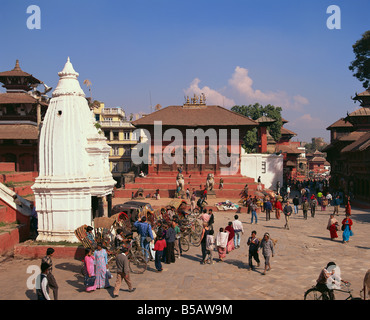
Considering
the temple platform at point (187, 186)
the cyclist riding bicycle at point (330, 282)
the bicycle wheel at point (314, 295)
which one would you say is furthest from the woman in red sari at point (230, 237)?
the temple platform at point (187, 186)

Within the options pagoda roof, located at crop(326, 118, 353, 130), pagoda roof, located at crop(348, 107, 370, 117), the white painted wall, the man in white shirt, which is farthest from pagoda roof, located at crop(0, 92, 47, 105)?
pagoda roof, located at crop(326, 118, 353, 130)

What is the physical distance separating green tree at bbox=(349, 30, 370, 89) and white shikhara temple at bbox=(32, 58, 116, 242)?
4318 centimetres

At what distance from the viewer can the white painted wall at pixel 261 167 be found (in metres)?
39.5

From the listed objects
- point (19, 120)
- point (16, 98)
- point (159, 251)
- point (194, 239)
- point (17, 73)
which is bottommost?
point (194, 239)

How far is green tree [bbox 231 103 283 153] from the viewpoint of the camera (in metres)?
54.0

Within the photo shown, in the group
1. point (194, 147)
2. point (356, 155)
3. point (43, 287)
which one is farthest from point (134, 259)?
point (356, 155)

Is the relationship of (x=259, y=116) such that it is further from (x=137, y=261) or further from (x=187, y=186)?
(x=137, y=261)

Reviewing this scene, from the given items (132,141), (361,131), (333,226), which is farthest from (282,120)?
(333,226)

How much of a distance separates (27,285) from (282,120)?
59.1m

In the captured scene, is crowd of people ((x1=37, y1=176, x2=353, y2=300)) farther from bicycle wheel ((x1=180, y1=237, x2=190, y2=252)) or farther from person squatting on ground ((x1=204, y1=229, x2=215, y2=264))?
bicycle wheel ((x1=180, y1=237, x2=190, y2=252))

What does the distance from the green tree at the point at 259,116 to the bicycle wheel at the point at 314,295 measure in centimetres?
4585

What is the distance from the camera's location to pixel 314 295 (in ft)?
26.9

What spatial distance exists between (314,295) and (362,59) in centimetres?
4597
